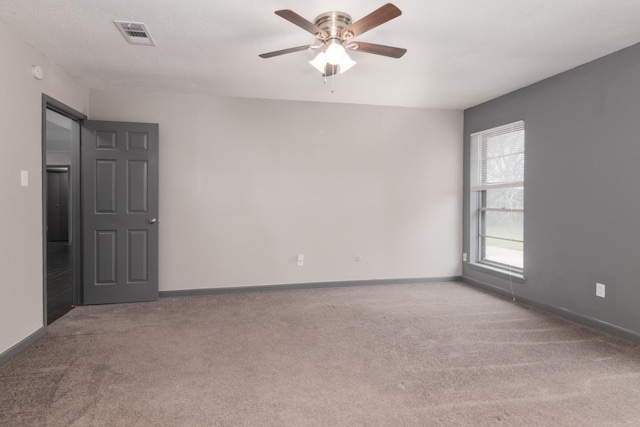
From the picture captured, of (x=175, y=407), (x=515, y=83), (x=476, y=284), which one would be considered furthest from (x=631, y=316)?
(x=175, y=407)

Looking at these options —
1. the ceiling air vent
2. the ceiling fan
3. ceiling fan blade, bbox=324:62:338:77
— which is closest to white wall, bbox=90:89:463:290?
the ceiling air vent

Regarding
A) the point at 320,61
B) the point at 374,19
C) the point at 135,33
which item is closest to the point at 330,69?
the point at 320,61

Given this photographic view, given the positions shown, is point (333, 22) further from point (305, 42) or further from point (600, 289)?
point (600, 289)

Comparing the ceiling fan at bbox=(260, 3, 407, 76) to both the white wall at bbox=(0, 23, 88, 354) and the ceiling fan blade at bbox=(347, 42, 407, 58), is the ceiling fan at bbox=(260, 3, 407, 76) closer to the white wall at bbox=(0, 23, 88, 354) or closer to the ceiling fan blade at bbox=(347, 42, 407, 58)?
the ceiling fan blade at bbox=(347, 42, 407, 58)

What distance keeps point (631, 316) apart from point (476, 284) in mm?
1982

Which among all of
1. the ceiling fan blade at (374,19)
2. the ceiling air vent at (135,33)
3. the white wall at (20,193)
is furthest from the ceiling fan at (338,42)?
the white wall at (20,193)

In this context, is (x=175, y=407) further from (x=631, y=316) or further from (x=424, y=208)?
(x=424, y=208)

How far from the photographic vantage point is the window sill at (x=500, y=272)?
4344 millimetres

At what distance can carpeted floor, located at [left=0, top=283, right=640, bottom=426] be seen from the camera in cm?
207

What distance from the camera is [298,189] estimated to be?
4.88m

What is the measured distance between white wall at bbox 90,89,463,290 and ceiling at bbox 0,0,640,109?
0.44m

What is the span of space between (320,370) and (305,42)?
2.57 m

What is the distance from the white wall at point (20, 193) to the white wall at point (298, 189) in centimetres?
136

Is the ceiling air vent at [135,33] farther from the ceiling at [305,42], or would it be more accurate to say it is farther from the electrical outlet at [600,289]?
the electrical outlet at [600,289]
